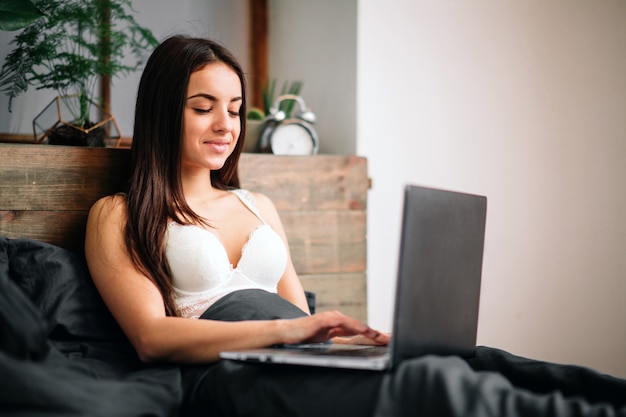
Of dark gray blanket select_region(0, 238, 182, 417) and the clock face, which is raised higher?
the clock face

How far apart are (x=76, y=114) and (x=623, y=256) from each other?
1900 millimetres

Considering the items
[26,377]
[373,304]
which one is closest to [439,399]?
[26,377]

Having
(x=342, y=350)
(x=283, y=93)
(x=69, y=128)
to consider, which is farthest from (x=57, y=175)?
(x=283, y=93)

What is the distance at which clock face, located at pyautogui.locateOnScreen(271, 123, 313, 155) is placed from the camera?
227 cm

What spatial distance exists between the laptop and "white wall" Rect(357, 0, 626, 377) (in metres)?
1.17

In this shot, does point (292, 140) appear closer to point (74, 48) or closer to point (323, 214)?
point (323, 214)

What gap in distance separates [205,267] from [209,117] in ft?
1.23

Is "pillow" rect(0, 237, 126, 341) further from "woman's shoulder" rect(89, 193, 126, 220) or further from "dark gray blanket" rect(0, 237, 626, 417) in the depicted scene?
"woman's shoulder" rect(89, 193, 126, 220)

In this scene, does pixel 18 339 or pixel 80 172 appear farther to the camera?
pixel 80 172

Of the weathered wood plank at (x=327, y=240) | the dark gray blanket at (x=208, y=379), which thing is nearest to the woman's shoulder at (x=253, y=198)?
the weathered wood plank at (x=327, y=240)

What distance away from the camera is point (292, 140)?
2289mm

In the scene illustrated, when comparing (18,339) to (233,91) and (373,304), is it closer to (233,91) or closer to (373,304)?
(233,91)

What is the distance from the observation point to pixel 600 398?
3.77 ft

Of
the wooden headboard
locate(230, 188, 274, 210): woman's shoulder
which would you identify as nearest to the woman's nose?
locate(230, 188, 274, 210): woman's shoulder
